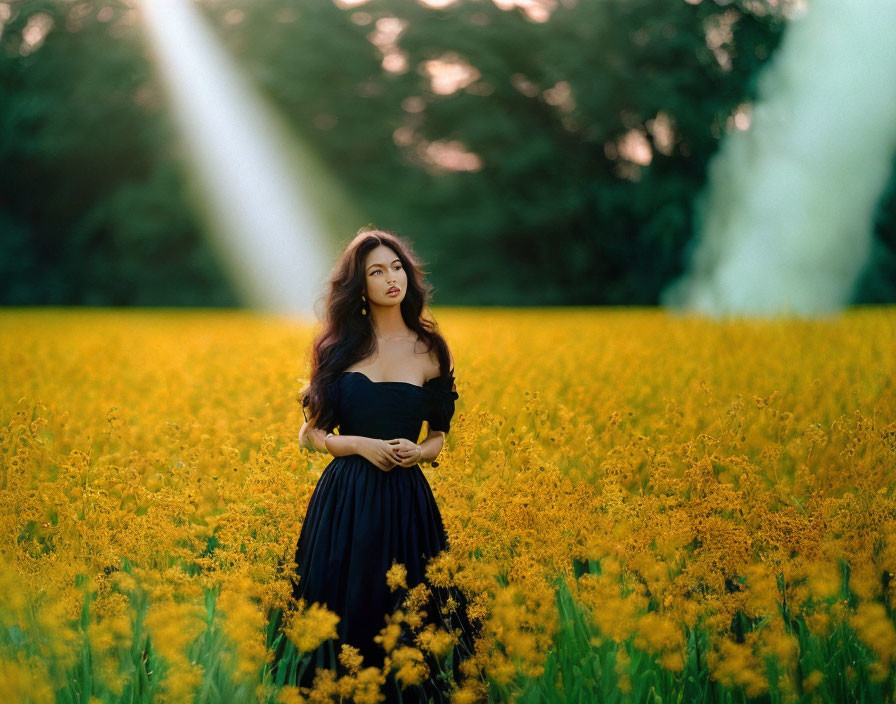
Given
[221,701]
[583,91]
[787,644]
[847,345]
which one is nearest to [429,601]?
[221,701]

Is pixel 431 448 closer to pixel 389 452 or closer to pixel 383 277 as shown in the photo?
pixel 389 452

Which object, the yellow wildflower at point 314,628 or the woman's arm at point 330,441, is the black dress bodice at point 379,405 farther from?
the yellow wildflower at point 314,628

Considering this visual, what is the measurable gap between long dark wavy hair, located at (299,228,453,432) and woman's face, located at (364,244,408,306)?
0.09 feet

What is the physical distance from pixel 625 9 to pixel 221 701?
2858cm

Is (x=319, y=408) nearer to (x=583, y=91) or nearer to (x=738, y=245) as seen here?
(x=738, y=245)

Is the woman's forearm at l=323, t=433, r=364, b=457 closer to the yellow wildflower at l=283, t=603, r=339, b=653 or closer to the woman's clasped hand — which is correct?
the woman's clasped hand

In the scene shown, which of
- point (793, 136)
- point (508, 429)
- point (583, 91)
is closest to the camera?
point (508, 429)

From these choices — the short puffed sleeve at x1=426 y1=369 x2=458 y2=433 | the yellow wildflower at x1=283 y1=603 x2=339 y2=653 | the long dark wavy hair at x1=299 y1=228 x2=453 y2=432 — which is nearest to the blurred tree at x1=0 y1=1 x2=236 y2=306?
the long dark wavy hair at x1=299 y1=228 x2=453 y2=432

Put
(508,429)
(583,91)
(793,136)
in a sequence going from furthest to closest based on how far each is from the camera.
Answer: (583,91) < (793,136) < (508,429)

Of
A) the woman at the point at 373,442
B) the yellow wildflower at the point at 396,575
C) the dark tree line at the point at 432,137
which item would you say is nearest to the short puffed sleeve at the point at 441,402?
the woman at the point at 373,442

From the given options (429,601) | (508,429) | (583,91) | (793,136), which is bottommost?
(429,601)

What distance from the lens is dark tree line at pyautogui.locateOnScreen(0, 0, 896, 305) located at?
90.7 ft

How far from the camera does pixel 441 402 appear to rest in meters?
3.32

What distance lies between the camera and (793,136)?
1816 centimetres
